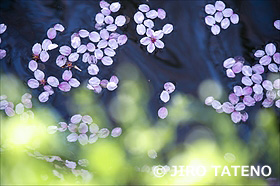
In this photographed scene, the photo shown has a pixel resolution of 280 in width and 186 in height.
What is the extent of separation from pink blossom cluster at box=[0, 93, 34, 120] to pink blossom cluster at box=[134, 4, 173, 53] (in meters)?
0.47

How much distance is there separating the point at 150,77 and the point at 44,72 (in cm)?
38

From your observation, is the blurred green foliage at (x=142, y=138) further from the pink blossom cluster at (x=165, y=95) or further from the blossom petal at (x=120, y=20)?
the blossom petal at (x=120, y=20)

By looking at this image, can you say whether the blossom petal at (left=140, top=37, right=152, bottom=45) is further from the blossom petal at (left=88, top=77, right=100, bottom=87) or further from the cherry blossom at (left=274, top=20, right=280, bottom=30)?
the cherry blossom at (left=274, top=20, right=280, bottom=30)

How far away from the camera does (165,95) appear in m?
1.28

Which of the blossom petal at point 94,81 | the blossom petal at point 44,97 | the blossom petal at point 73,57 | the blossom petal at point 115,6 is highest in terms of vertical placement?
the blossom petal at point 115,6

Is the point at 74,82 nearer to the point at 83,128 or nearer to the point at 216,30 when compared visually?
the point at 83,128

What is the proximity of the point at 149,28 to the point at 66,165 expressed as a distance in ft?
1.90

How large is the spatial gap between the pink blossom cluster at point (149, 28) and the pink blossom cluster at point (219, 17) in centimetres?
15

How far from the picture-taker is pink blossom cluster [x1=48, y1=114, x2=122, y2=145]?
4.16ft

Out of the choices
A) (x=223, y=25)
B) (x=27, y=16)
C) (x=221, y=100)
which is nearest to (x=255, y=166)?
(x=221, y=100)

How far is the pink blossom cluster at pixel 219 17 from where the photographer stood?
131cm

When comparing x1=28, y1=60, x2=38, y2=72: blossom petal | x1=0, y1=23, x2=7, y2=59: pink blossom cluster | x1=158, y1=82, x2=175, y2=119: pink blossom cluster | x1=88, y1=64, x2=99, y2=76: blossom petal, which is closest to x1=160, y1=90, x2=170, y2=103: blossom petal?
x1=158, y1=82, x2=175, y2=119: pink blossom cluster

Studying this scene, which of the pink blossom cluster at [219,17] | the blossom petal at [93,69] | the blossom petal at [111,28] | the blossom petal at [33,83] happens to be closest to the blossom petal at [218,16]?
the pink blossom cluster at [219,17]

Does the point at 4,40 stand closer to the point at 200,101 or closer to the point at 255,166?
the point at 200,101
